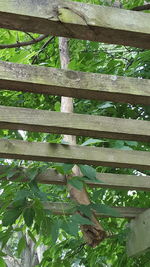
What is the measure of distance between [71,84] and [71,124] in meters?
0.29

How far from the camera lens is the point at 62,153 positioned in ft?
5.92

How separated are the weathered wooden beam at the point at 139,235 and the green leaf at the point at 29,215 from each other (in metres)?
1.13

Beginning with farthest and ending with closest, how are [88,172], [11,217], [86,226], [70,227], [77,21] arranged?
[86,226] → [88,172] → [11,217] → [70,227] → [77,21]

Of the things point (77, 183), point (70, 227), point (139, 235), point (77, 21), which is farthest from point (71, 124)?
point (139, 235)

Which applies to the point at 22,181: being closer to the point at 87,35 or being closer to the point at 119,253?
the point at 87,35

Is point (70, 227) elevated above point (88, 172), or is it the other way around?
point (88, 172)

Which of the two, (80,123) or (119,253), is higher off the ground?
(80,123)

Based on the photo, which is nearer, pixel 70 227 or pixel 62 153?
pixel 70 227

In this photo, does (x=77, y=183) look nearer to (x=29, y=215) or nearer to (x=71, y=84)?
(x=29, y=215)

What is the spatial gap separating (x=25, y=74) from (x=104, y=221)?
79.4 inches

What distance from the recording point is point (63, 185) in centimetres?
225

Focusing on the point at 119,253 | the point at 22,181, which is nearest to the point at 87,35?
the point at 22,181

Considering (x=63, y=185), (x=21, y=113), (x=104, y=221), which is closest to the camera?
(x=21, y=113)

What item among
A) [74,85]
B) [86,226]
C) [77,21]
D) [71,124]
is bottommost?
[86,226]
